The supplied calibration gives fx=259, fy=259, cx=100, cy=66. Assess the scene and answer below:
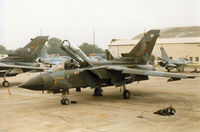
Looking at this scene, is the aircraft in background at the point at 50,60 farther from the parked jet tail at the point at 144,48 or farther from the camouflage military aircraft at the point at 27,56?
the parked jet tail at the point at 144,48

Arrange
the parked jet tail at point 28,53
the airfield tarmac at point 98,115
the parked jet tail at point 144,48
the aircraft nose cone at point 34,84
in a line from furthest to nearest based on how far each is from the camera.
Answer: the parked jet tail at point 28,53
the parked jet tail at point 144,48
the aircraft nose cone at point 34,84
the airfield tarmac at point 98,115

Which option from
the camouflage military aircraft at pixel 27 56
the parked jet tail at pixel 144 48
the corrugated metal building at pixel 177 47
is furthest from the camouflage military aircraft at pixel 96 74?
the corrugated metal building at pixel 177 47

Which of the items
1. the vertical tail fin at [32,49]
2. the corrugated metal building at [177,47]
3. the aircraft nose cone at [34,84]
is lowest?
the aircraft nose cone at [34,84]

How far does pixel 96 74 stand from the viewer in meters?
13.0

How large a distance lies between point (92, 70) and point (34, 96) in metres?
4.57

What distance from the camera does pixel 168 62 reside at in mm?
35062

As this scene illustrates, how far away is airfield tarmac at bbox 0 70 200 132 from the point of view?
8.29 metres

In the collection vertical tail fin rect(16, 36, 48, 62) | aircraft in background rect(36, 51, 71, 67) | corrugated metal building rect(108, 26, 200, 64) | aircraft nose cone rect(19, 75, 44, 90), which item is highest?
corrugated metal building rect(108, 26, 200, 64)

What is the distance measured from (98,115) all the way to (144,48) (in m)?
6.71

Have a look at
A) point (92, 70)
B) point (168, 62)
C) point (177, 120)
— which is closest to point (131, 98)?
point (92, 70)

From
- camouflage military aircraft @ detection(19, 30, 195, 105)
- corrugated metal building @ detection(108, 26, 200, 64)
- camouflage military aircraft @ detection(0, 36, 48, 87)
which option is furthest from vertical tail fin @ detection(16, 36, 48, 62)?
corrugated metal building @ detection(108, 26, 200, 64)

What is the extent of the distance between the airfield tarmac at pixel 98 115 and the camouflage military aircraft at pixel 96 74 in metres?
0.92

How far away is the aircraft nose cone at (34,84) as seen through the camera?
36.7 ft

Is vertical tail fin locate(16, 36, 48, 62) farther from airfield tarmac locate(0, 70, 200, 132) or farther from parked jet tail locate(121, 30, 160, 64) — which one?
parked jet tail locate(121, 30, 160, 64)
